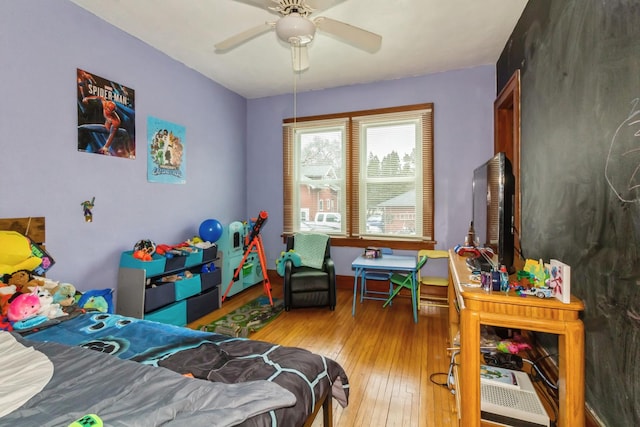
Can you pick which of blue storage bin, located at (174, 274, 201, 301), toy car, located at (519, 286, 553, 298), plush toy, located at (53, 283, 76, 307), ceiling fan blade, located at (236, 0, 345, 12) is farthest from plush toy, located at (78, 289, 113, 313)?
toy car, located at (519, 286, 553, 298)

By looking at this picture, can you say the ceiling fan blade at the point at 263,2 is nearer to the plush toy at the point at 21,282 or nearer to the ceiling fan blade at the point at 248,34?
the ceiling fan blade at the point at 248,34

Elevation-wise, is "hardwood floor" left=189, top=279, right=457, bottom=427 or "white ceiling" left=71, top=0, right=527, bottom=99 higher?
"white ceiling" left=71, top=0, right=527, bottom=99

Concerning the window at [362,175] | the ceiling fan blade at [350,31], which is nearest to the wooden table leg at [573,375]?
the ceiling fan blade at [350,31]

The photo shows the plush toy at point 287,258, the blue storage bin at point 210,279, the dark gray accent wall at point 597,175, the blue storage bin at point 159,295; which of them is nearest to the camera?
the dark gray accent wall at point 597,175

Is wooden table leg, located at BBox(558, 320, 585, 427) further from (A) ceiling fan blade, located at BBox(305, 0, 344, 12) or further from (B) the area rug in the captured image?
(B) the area rug

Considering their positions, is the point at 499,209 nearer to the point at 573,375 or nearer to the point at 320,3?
the point at 573,375

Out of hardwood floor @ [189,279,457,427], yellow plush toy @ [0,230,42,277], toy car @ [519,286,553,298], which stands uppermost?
yellow plush toy @ [0,230,42,277]

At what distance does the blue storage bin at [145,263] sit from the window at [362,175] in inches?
78.6

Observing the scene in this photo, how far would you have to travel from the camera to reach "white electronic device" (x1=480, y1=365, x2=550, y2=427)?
56.5 inches

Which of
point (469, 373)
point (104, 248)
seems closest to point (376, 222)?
point (469, 373)

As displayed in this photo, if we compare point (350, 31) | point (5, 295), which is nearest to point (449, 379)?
point (350, 31)

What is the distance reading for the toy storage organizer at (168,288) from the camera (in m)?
2.73

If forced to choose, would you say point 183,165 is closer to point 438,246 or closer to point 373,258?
point 373,258

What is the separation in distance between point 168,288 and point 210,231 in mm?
905
